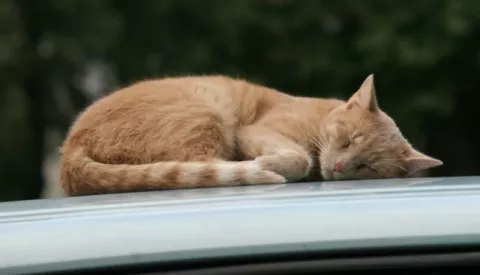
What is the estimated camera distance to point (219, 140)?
12.1ft

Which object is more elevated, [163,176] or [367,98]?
[367,98]

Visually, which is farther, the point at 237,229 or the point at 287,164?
the point at 287,164

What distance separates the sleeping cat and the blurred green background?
7155 mm

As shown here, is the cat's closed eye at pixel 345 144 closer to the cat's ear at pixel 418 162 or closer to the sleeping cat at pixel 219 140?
the sleeping cat at pixel 219 140

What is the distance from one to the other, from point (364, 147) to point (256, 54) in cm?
872

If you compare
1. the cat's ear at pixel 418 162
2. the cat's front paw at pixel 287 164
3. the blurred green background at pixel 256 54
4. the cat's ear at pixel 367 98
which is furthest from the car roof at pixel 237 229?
the blurred green background at pixel 256 54

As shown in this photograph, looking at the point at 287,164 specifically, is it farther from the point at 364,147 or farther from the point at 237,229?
the point at 237,229

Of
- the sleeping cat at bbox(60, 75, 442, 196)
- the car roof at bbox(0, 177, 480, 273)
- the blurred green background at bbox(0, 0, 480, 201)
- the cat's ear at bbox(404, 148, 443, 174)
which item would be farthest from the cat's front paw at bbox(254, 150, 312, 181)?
the blurred green background at bbox(0, 0, 480, 201)

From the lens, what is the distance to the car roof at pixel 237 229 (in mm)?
1781

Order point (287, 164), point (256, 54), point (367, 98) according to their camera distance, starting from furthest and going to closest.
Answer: point (256, 54)
point (367, 98)
point (287, 164)

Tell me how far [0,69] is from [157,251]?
11121 millimetres

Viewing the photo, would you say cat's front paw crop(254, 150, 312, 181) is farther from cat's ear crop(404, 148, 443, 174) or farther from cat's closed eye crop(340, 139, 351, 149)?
cat's ear crop(404, 148, 443, 174)

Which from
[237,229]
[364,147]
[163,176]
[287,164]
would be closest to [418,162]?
[364,147]

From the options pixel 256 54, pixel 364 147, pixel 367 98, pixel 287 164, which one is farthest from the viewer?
pixel 256 54
